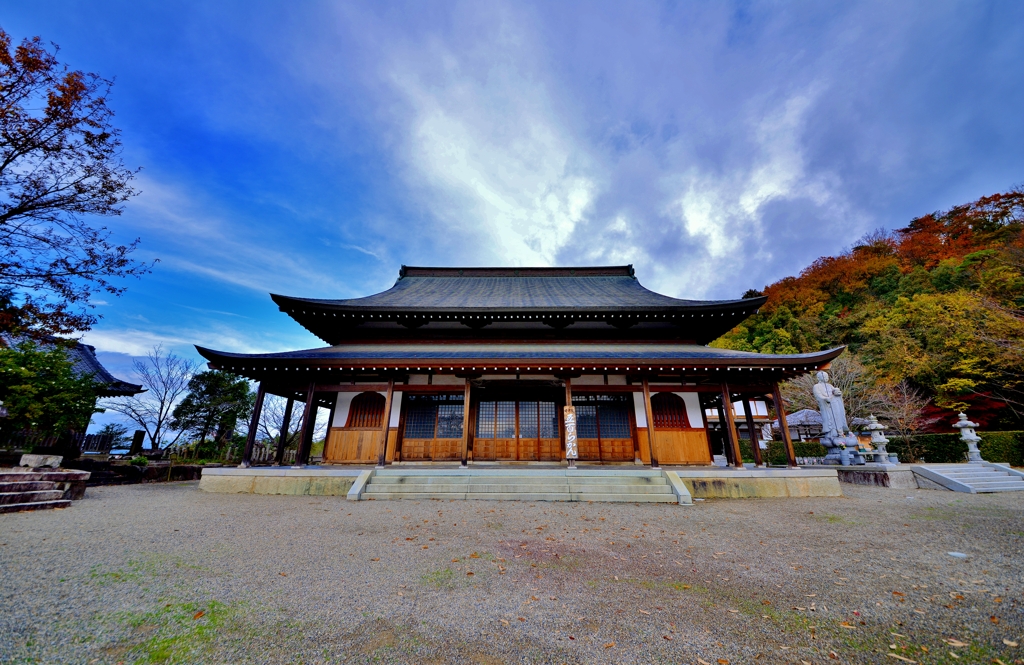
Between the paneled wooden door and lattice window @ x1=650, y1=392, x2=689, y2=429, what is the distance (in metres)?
3.12

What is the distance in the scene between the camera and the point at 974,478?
9.77m

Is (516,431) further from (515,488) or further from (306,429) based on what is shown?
(306,429)

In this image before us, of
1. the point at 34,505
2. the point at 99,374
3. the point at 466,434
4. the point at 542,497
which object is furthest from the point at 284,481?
the point at 99,374

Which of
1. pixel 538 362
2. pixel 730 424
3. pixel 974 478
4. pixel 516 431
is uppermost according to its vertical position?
pixel 538 362

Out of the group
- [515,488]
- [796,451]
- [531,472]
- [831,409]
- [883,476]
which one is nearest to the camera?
[515,488]

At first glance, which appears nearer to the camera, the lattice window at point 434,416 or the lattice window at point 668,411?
the lattice window at point 668,411

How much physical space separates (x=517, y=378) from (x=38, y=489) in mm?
10269

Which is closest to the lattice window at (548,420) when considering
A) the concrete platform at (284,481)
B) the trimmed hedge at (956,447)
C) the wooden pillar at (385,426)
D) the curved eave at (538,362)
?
the curved eave at (538,362)

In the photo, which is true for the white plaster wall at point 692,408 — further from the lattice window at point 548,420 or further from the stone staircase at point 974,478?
the stone staircase at point 974,478

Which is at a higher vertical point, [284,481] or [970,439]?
[970,439]

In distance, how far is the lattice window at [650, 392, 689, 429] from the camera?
10952 millimetres

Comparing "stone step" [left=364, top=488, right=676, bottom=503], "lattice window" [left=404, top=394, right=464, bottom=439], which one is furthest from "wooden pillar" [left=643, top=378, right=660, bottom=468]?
"lattice window" [left=404, top=394, right=464, bottom=439]

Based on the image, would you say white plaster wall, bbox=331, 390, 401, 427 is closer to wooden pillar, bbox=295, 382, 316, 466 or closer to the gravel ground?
wooden pillar, bbox=295, 382, 316, 466

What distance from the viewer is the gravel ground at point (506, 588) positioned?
249 centimetres
